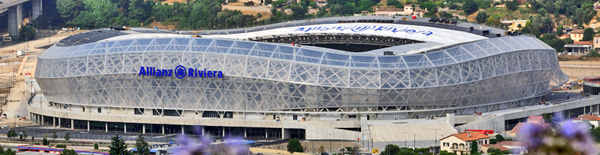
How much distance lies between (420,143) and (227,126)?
22099 mm

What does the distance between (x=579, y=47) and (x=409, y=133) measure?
85.0 m

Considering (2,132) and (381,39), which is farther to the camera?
(381,39)

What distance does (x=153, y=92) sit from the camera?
420ft

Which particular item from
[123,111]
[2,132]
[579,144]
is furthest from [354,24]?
[579,144]

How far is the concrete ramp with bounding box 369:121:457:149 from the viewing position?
114 metres

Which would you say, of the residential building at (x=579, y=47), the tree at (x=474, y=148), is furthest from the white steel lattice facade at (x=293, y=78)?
the residential building at (x=579, y=47)

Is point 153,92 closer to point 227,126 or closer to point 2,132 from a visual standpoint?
point 227,126

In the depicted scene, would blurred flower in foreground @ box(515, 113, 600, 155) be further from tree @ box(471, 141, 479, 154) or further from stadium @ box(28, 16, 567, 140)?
stadium @ box(28, 16, 567, 140)

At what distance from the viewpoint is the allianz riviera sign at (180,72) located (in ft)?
409

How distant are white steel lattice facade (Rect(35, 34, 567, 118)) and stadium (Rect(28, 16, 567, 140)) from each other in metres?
0.11

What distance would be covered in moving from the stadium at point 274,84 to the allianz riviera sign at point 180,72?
0.41 ft

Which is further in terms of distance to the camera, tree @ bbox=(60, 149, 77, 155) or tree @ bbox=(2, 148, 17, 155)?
tree @ bbox=(60, 149, 77, 155)

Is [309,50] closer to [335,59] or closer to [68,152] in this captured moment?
[335,59]

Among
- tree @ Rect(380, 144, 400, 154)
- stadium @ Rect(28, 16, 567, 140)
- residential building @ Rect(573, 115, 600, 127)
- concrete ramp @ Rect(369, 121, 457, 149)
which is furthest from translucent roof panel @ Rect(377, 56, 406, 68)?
residential building @ Rect(573, 115, 600, 127)
